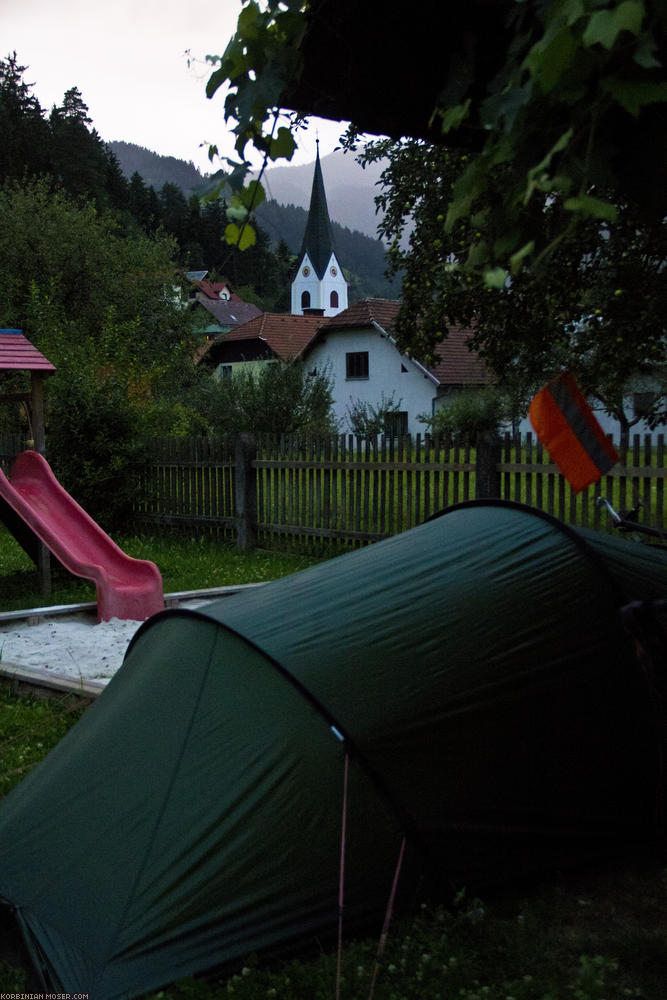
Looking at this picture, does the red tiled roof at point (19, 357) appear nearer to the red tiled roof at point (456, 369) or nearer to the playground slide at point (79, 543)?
the playground slide at point (79, 543)

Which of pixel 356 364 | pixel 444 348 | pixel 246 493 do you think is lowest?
pixel 246 493

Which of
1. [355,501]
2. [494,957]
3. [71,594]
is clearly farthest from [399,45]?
[355,501]

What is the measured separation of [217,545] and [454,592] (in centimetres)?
915

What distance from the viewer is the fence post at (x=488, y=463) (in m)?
9.68

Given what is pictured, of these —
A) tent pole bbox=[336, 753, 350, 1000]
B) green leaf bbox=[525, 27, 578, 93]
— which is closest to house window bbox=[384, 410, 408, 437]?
tent pole bbox=[336, 753, 350, 1000]

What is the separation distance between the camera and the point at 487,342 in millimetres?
9766

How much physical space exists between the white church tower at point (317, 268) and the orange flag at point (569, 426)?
Result: 299 ft

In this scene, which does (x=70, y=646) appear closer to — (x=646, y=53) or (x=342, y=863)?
(x=342, y=863)

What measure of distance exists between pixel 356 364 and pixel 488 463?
32479mm

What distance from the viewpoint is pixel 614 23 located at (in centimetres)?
155

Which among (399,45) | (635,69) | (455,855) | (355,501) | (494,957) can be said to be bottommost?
(494,957)

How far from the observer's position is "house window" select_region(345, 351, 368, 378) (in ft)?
135

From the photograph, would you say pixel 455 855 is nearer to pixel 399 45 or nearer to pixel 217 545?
pixel 399 45

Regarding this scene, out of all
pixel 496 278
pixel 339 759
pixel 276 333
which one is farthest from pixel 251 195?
pixel 276 333
